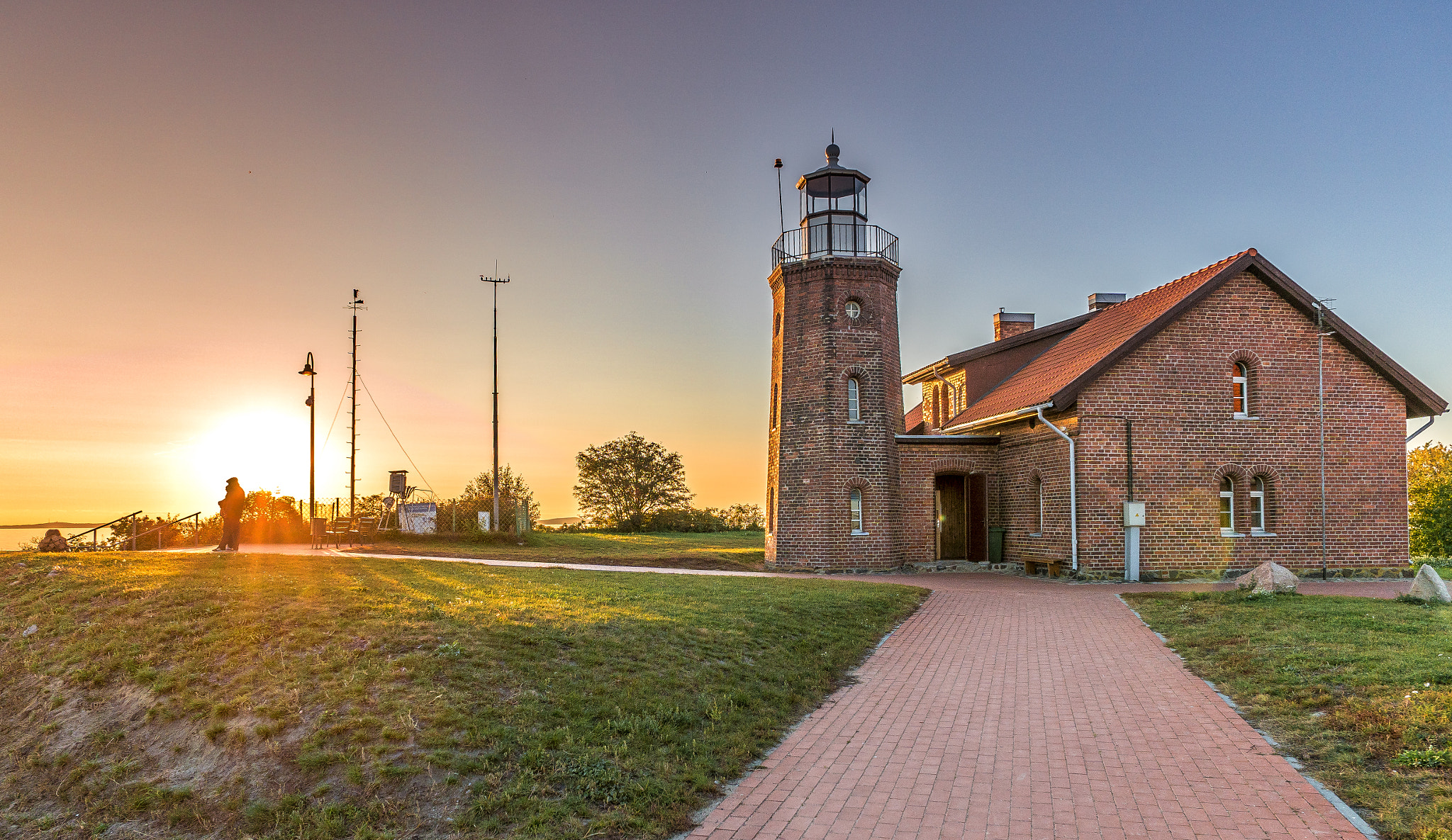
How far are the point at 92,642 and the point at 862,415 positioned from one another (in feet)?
54.4

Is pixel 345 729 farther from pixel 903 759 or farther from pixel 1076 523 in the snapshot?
pixel 1076 523

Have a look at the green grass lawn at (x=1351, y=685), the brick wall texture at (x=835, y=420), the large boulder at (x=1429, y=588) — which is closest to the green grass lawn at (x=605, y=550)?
the brick wall texture at (x=835, y=420)

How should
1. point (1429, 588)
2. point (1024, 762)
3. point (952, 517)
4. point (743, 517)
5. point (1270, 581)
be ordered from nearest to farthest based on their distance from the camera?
point (1024, 762), point (1429, 588), point (1270, 581), point (952, 517), point (743, 517)

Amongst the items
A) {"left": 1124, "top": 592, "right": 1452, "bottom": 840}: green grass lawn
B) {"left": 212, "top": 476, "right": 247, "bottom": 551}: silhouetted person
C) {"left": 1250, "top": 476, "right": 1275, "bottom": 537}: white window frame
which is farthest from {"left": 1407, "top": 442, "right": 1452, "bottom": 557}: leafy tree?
{"left": 212, "top": 476, "right": 247, "bottom": 551}: silhouetted person

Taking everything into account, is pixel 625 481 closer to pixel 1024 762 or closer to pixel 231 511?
pixel 231 511

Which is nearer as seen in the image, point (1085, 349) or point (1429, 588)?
point (1429, 588)

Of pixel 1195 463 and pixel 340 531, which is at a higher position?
pixel 1195 463

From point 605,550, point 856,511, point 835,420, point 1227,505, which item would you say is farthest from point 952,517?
point 605,550

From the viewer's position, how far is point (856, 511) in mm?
21594

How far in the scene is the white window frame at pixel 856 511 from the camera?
2148 cm

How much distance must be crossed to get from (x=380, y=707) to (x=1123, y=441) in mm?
16421

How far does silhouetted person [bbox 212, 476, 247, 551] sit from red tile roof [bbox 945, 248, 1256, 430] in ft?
58.2

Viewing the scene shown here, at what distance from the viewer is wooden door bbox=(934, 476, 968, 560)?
75.4ft

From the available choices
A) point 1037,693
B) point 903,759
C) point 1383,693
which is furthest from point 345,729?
point 1383,693
